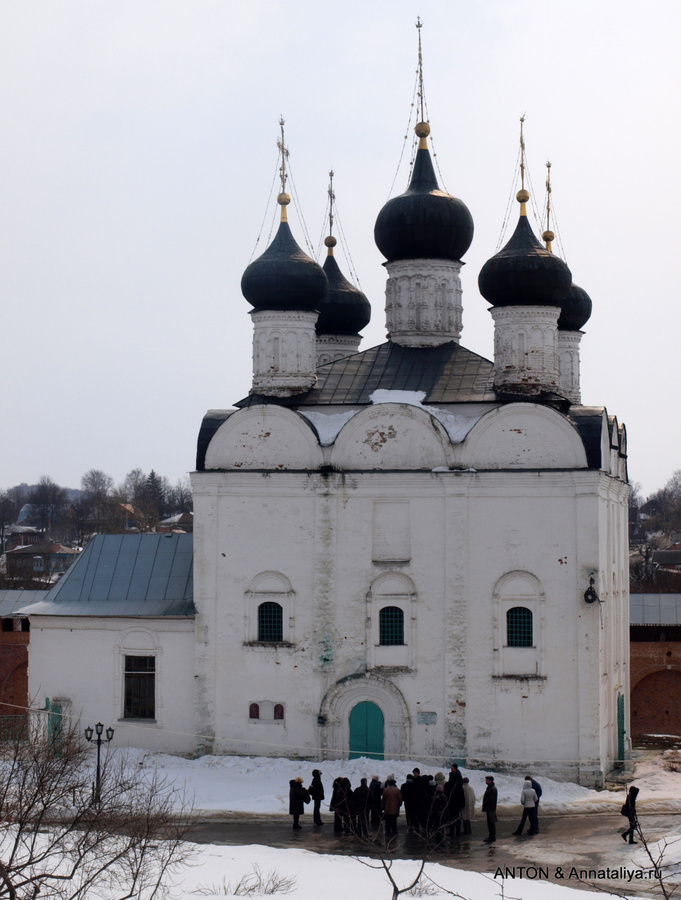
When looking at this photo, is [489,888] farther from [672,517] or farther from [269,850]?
[672,517]

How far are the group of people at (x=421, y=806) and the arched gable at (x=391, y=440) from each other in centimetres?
538

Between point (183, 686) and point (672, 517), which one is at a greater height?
point (672, 517)

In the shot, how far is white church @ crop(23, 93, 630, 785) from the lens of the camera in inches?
728

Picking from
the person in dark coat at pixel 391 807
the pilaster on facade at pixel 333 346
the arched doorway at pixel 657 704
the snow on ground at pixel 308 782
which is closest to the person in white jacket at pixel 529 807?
the snow on ground at pixel 308 782

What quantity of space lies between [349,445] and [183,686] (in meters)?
4.71

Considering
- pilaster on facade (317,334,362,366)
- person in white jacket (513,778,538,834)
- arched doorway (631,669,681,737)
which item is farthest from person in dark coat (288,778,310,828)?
arched doorway (631,669,681,737)


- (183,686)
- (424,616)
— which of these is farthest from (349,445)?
(183,686)

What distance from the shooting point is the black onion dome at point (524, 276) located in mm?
19938

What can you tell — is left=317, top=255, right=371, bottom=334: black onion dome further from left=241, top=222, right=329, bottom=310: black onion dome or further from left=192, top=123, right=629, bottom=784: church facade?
left=192, top=123, right=629, bottom=784: church facade

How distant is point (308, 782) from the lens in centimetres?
1764

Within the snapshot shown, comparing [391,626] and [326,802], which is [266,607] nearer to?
[391,626]

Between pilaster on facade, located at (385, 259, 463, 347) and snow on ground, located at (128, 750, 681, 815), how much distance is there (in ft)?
24.2

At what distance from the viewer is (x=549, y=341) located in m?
20.2

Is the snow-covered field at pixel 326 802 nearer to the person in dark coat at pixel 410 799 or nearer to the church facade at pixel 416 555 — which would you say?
the church facade at pixel 416 555
